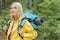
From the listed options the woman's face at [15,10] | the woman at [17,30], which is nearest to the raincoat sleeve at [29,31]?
the woman at [17,30]

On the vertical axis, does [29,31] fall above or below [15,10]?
below

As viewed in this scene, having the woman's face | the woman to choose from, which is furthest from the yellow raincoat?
the woman's face

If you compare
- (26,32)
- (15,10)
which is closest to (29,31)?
(26,32)

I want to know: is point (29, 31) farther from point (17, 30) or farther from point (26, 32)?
point (17, 30)

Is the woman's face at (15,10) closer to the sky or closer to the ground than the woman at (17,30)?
closer to the sky

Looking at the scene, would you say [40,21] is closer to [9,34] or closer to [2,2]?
[9,34]

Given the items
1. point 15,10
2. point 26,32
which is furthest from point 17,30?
point 15,10

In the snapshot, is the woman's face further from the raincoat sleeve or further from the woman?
the raincoat sleeve

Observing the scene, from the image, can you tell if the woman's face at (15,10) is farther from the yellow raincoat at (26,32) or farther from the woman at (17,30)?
the yellow raincoat at (26,32)

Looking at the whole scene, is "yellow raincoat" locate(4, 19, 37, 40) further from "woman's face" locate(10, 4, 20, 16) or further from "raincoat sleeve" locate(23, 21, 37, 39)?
"woman's face" locate(10, 4, 20, 16)

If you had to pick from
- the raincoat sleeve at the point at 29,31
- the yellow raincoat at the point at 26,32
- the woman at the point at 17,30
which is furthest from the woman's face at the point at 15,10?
the raincoat sleeve at the point at 29,31

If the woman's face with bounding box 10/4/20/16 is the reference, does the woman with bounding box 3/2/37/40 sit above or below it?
below

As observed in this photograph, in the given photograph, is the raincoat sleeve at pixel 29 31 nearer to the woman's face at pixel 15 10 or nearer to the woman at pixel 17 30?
the woman at pixel 17 30

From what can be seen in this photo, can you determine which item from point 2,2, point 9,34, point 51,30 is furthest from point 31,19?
point 2,2
